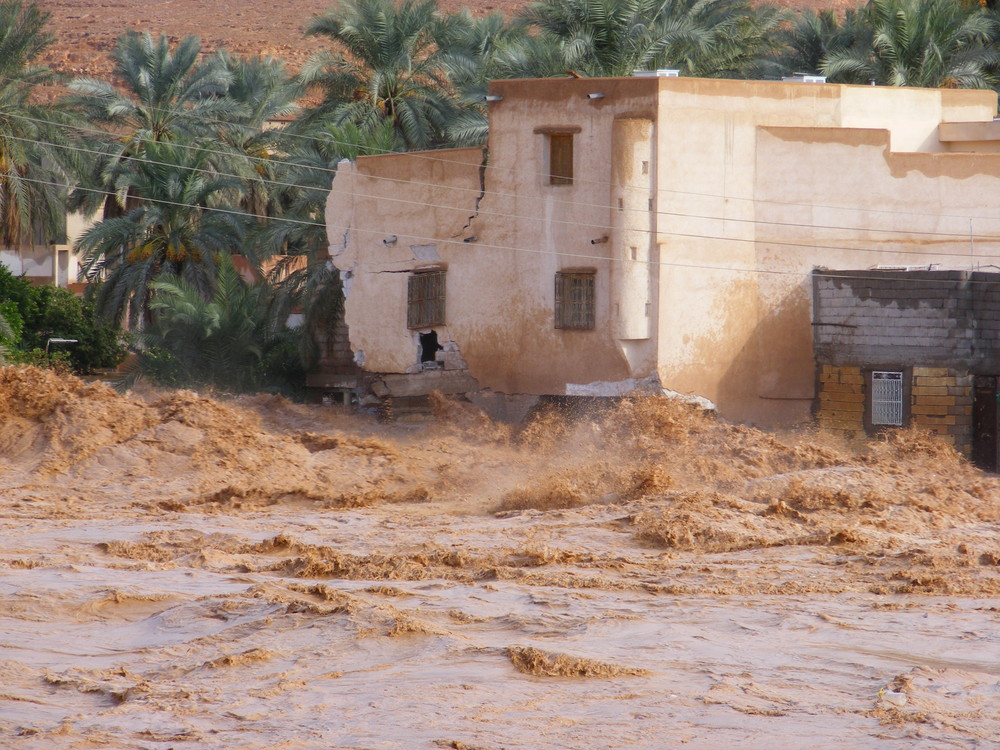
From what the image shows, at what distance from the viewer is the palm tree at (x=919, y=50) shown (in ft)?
95.5

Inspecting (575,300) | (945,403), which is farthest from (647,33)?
(945,403)

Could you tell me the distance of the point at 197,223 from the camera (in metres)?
30.8

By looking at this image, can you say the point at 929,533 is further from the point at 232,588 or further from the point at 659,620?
the point at 232,588

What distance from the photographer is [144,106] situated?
33.8 m

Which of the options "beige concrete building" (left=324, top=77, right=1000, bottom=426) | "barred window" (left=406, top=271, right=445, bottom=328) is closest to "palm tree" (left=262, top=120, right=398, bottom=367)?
"barred window" (left=406, top=271, right=445, bottom=328)

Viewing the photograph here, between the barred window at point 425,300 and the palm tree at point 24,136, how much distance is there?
405 inches

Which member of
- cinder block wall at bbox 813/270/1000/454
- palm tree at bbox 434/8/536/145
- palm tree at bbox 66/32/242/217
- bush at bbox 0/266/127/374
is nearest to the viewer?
cinder block wall at bbox 813/270/1000/454

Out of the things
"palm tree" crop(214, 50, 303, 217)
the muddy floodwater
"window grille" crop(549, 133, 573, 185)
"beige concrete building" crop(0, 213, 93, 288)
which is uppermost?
"palm tree" crop(214, 50, 303, 217)

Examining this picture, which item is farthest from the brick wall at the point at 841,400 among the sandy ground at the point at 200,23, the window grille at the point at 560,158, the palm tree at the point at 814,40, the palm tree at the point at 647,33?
the sandy ground at the point at 200,23

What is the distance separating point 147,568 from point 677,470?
25.5 feet

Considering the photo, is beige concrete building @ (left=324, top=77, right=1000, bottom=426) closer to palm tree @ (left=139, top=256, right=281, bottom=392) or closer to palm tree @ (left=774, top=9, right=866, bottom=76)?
palm tree @ (left=139, top=256, right=281, bottom=392)

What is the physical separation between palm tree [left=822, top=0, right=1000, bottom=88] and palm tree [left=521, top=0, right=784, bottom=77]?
2.32 m

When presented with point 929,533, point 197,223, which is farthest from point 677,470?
point 197,223

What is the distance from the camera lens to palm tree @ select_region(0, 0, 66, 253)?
96.3ft
